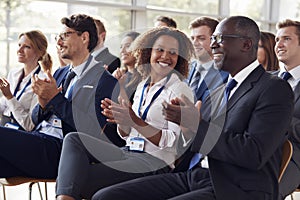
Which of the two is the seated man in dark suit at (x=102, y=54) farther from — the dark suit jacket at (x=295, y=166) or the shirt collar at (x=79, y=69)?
the dark suit jacket at (x=295, y=166)

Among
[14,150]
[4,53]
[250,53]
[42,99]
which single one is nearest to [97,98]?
[42,99]

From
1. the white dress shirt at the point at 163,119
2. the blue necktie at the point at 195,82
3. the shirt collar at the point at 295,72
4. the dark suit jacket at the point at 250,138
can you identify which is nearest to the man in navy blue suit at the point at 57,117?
the white dress shirt at the point at 163,119

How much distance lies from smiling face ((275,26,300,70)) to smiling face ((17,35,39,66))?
1.67 m

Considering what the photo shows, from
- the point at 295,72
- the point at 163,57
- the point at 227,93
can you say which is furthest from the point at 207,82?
the point at 227,93

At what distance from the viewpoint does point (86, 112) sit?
302 cm

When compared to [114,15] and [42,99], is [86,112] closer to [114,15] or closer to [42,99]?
[42,99]

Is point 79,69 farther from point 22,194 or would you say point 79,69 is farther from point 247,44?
point 22,194

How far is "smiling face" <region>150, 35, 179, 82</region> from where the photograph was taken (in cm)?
281

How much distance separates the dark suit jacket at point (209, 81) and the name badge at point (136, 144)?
395 mm

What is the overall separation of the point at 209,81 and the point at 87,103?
0.71 metres

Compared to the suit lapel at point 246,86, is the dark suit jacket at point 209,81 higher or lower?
lower

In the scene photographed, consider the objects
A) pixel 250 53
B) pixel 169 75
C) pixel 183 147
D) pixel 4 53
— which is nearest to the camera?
pixel 250 53

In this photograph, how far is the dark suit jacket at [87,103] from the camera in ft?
9.57

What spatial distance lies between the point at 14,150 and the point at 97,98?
55cm
